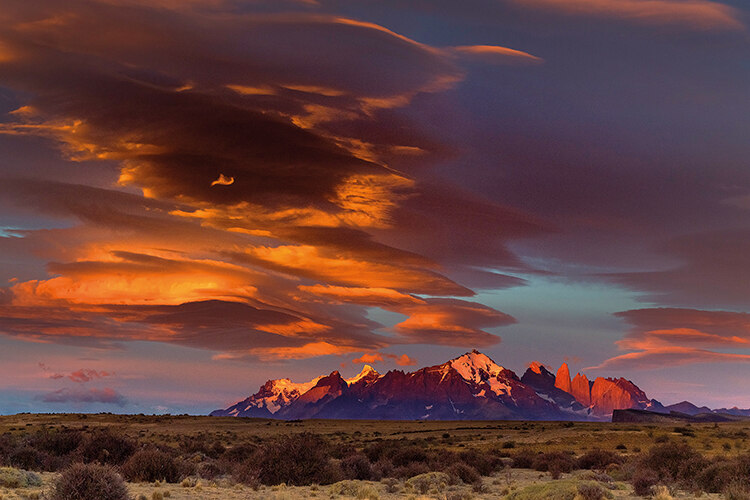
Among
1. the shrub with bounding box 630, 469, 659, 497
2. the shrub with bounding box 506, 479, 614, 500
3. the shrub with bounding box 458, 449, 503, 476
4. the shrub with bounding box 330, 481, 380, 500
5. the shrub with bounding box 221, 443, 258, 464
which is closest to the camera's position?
the shrub with bounding box 506, 479, 614, 500

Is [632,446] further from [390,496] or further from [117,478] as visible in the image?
[117,478]

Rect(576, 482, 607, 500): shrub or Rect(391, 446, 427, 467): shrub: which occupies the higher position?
Rect(576, 482, 607, 500): shrub

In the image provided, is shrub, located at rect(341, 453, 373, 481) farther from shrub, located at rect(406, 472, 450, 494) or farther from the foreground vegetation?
shrub, located at rect(406, 472, 450, 494)

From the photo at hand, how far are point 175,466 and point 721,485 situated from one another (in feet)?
93.2

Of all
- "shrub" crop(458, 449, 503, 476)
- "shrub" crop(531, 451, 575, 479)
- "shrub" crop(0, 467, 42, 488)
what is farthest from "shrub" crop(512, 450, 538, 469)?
"shrub" crop(0, 467, 42, 488)

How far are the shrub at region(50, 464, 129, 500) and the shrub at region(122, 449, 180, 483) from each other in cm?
1241

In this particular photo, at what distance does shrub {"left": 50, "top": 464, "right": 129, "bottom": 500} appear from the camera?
2102cm

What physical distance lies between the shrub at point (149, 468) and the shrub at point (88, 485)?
12.4 metres

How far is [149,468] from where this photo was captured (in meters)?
34.1

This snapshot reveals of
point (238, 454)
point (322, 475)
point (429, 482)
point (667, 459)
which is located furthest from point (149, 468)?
point (667, 459)

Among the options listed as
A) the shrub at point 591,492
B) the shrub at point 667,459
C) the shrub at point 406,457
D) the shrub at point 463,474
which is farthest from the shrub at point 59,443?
the shrub at point 667,459

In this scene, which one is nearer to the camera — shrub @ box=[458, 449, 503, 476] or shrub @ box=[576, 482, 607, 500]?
shrub @ box=[576, 482, 607, 500]

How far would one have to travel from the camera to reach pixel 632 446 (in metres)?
66.8

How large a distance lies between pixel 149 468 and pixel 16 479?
26.1 ft
